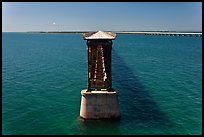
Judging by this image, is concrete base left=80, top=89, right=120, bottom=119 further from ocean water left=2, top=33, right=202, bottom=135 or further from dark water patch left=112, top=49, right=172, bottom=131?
dark water patch left=112, top=49, right=172, bottom=131

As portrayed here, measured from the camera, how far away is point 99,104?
93.3 ft

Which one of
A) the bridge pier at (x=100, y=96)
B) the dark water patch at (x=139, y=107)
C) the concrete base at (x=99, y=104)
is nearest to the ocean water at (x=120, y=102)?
the dark water patch at (x=139, y=107)

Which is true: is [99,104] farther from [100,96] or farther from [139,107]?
[139,107]

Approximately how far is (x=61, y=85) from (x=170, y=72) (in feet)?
89.3

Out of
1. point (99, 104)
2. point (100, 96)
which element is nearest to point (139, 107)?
point (99, 104)

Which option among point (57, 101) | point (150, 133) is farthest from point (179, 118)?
point (57, 101)

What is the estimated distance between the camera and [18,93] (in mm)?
42844

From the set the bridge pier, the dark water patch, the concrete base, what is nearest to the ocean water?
the dark water patch

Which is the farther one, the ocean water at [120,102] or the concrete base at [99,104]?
the ocean water at [120,102]

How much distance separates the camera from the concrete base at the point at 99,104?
28172mm

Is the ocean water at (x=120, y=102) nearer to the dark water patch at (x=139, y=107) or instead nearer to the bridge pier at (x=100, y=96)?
the dark water patch at (x=139, y=107)

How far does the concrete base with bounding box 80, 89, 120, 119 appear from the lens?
28172mm

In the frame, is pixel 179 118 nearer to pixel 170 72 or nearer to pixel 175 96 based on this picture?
pixel 175 96

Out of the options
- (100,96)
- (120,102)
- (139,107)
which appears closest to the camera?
(100,96)
